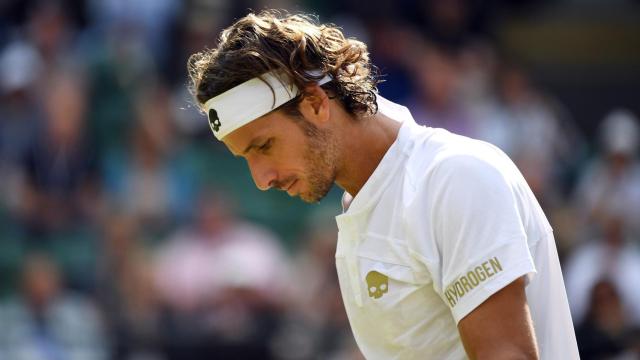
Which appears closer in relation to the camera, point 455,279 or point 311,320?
point 455,279

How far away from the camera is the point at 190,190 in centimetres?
888

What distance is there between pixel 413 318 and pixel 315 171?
44 cm

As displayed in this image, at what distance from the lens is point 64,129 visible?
354 inches

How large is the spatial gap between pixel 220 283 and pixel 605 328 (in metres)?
2.63

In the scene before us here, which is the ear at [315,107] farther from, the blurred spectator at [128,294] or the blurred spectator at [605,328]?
the blurred spectator at [128,294]

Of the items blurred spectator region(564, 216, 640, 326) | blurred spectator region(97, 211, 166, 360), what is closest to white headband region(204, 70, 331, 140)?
blurred spectator region(564, 216, 640, 326)

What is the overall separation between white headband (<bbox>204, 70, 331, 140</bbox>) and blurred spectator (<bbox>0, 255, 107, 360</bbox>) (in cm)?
474

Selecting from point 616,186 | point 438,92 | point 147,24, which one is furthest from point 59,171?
point 616,186

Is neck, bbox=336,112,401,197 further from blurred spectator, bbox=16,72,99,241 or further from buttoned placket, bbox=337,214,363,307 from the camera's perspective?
blurred spectator, bbox=16,72,99,241

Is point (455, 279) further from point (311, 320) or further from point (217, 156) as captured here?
point (217, 156)

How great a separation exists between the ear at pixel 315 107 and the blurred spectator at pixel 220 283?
4321mm

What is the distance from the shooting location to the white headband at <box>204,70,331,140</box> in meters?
2.97

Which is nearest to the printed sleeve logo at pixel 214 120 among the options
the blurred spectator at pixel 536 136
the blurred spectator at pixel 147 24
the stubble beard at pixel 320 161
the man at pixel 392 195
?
the man at pixel 392 195

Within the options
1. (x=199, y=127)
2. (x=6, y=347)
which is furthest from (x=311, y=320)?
(x=199, y=127)
